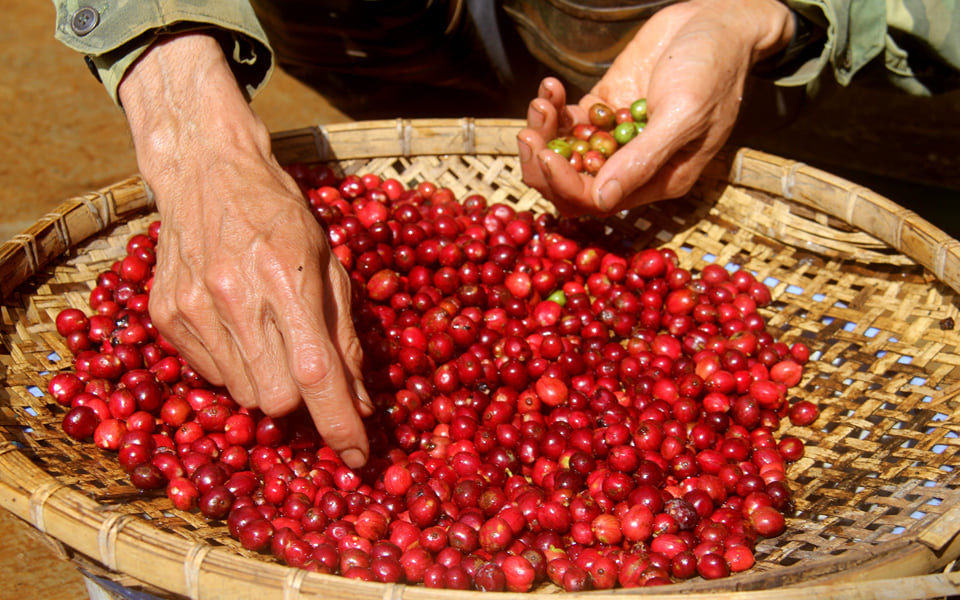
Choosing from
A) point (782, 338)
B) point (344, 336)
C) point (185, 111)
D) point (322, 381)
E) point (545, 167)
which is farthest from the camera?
point (782, 338)

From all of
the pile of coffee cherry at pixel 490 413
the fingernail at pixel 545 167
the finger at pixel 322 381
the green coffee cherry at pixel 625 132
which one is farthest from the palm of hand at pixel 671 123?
the finger at pixel 322 381

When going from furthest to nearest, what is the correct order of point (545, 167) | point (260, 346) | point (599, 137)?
point (599, 137) < point (545, 167) < point (260, 346)

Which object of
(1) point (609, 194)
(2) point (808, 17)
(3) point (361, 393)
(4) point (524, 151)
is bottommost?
(3) point (361, 393)

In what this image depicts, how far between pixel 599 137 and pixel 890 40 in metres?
1.55

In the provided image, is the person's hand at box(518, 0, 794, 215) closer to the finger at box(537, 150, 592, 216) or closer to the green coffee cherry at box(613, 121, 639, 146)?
the finger at box(537, 150, 592, 216)

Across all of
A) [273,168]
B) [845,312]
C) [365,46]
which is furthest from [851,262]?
[365,46]

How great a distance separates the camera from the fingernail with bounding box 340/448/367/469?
8.48 ft

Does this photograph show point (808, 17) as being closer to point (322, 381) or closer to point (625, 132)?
point (625, 132)

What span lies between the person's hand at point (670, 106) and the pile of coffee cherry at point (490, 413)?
0.47 m

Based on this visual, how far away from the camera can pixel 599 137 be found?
148 inches

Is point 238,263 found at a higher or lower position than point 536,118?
lower

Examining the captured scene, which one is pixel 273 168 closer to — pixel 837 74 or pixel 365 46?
pixel 365 46

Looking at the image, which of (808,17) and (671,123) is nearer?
(671,123)

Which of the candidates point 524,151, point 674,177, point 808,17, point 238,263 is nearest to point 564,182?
point 524,151
